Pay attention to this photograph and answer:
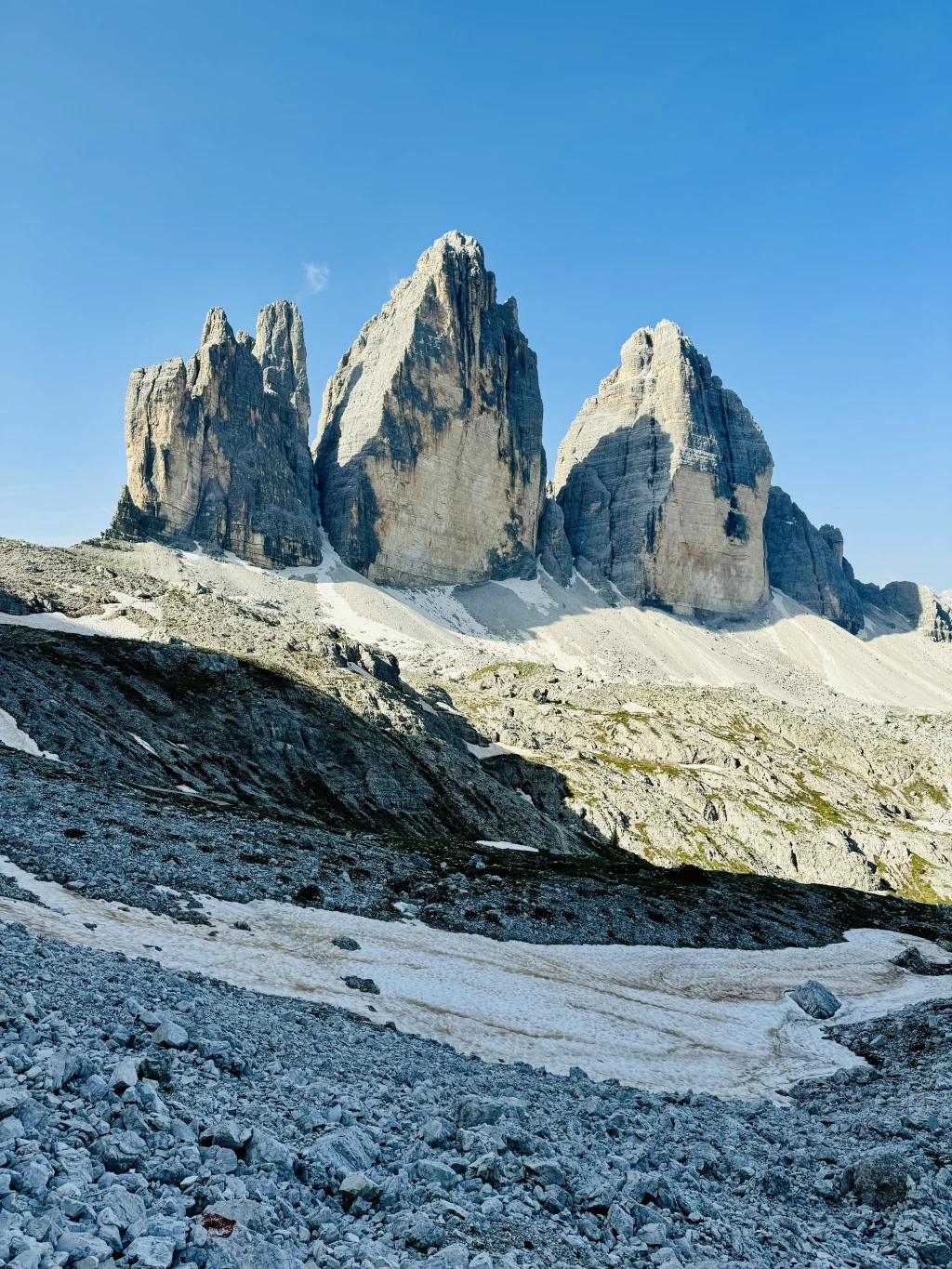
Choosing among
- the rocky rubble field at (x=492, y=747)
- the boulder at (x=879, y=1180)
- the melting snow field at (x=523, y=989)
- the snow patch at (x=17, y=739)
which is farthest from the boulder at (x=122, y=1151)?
the rocky rubble field at (x=492, y=747)

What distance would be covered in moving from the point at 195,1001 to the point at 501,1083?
6406mm

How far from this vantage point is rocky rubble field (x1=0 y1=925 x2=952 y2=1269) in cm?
685

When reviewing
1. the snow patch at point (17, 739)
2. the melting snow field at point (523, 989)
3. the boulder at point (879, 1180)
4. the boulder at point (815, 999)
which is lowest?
the boulder at point (815, 999)

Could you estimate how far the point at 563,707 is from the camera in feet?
437

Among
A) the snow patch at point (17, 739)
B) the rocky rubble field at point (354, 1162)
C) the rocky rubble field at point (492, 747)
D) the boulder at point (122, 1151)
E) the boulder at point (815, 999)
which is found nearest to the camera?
the rocky rubble field at point (354, 1162)

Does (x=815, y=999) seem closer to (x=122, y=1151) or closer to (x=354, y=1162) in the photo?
(x=354, y=1162)

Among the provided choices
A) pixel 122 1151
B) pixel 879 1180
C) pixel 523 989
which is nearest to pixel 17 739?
pixel 523 989

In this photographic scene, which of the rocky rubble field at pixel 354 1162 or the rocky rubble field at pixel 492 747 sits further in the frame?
the rocky rubble field at pixel 492 747

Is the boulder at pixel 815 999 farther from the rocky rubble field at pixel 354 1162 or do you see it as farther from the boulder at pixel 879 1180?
the boulder at pixel 879 1180

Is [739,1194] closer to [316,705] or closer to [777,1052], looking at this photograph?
[777,1052]

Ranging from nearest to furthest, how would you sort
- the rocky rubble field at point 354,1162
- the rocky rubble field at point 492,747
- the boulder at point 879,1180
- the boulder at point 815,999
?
the rocky rubble field at point 354,1162 < the boulder at point 879,1180 < the boulder at point 815,999 < the rocky rubble field at point 492,747

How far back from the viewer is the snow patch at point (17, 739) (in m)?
45.1

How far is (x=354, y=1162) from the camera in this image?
890 centimetres

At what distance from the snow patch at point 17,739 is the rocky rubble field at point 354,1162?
33.4 metres
